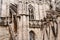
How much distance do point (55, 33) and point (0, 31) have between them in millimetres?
2660

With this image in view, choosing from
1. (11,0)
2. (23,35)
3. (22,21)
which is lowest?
(23,35)

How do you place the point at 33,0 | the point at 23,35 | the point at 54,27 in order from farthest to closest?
the point at 33,0
the point at 54,27
the point at 23,35

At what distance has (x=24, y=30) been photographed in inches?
383

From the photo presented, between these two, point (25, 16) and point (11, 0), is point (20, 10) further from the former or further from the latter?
point (11, 0)

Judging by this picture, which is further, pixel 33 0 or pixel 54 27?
pixel 33 0

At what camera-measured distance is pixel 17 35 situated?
9.71 metres

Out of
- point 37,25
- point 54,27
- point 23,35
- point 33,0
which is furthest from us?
point 33,0

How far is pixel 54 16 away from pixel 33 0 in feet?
34.8

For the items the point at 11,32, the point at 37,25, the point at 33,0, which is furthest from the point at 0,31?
the point at 33,0

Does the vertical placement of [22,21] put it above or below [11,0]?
below

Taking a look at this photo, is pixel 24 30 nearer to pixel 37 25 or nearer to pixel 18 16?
pixel 18 16

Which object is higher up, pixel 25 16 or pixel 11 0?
pixel 11 0

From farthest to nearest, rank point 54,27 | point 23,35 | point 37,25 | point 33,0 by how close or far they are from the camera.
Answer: point 33,0, point 37,25, point 54,27, point 23,35

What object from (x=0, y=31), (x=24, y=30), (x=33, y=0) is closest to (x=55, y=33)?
(x=24, y=30)
